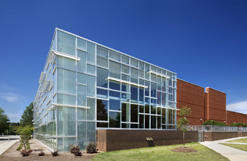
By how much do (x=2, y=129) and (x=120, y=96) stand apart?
35.4m

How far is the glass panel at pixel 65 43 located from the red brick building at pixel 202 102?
26.2 m

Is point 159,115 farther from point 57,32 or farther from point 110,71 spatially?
point 57,32

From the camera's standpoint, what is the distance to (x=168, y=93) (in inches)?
1078

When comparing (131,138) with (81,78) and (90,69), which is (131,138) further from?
(90,69)

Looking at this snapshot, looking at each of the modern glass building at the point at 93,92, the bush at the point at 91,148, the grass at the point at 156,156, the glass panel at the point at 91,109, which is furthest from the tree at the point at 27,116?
the grass at the point at 156,156

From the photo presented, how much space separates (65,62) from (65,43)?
170cm

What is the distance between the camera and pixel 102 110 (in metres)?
19.4

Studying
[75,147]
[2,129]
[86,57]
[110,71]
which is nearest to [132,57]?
[110,71]

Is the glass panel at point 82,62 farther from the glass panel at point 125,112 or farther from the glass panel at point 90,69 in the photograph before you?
the glass panel at point 125,112

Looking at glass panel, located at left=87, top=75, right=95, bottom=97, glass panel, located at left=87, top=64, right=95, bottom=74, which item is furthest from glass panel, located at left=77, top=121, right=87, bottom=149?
glass panel, located at left=87, top=64, right=95, bottom=74

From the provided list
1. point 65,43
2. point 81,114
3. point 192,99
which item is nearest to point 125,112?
point 81,114

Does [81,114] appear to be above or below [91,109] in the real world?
below

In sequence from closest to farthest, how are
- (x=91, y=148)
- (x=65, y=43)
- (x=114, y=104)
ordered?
1. (x=91, y=148)
2. (x=65, y=43)
3. (x=114, y=104)

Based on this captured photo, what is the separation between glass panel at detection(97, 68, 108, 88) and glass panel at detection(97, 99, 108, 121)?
5.39 ft
